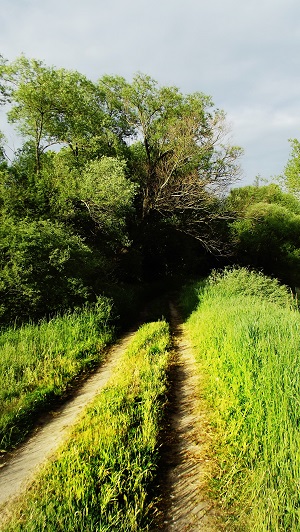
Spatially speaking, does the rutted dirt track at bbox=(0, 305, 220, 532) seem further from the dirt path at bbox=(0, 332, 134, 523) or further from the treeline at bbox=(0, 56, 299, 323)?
the treeline at bbox=(0, 56, 299, 323)

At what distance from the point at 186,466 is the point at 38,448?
81.6 inches

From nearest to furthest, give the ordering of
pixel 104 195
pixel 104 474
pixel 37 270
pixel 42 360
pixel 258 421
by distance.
→ pixel 104 474
pixel 258 421
pixel 42 360
pixel 37 270
pixel 104 195

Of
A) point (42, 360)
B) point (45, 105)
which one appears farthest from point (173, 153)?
point (42, 360)

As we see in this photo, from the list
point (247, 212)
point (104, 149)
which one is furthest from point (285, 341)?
point (247, 212)

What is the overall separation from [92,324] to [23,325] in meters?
2.15

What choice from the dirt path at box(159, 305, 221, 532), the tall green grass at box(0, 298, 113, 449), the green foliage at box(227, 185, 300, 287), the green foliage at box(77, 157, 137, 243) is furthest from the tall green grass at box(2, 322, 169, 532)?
the green foliage at box(227, 185, 300, 287)

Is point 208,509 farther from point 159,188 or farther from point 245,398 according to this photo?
point 159,188

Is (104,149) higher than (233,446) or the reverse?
higher

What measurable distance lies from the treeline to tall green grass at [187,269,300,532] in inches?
289

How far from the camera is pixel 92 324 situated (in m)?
10.3

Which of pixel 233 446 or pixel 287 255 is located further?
pixel 287 255

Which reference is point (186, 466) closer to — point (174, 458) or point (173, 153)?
point (174, 458)

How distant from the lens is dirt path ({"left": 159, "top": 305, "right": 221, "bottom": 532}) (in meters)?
2.95

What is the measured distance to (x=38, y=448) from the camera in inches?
171
